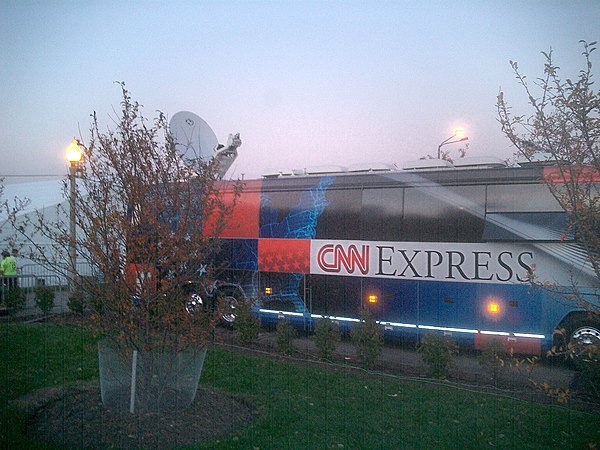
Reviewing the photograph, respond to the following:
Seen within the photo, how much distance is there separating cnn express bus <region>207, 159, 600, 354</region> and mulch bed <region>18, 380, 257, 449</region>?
336 centimetres

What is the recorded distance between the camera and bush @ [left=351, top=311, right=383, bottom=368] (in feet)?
31.2

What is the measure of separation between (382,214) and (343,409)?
5.84m

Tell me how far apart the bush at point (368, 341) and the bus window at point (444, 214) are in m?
2.56

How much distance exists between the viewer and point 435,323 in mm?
11211

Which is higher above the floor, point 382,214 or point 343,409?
point 382,214

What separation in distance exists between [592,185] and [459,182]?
657 cm

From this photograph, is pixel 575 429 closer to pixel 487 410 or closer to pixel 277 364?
pixel 487 410

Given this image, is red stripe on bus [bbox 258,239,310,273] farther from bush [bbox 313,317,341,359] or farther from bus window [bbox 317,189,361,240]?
bush [bbox 313,317,341,359]

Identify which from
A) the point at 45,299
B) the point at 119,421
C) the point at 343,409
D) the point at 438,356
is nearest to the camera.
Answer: the point at 119,421

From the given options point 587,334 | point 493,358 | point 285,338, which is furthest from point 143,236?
point 587,334

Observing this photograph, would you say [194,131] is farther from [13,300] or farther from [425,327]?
[13,300]

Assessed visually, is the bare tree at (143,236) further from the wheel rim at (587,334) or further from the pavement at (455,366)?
the wheel rim at (587,334)

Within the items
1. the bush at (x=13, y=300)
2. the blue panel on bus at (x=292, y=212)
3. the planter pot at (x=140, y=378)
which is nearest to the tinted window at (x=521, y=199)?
the blue panel on bus at (x=292, y=212)

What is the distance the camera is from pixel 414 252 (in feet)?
37.5
